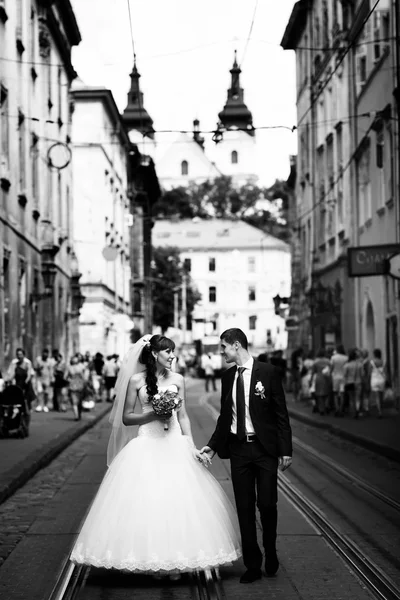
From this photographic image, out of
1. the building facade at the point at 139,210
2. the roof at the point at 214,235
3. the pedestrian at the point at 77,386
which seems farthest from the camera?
the roof at the point at 214,235

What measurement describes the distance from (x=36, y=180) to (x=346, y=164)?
10657mm

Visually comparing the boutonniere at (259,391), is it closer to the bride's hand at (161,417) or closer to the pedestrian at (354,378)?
the bride's hand at (161,417)

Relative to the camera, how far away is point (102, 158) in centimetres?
5522

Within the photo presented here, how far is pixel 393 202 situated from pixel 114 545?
2295 cm

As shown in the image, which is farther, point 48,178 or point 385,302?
point 48,178

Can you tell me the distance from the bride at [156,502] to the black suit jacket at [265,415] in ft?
0.91

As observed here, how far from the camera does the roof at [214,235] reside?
11619 cm

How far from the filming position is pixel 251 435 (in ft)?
26.8

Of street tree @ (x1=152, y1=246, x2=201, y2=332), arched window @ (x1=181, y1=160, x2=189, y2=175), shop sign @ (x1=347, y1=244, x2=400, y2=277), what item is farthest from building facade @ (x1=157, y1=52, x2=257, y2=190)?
shop sign @ (x1=347, y1=244, x2=400, y2=277)

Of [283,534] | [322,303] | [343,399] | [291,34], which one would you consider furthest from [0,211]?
[291,34]

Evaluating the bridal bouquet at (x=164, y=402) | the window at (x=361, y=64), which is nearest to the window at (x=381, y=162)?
the window at (x=361, y=64)

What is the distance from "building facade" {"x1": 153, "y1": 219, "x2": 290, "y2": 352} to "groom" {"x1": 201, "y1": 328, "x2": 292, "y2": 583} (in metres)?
108

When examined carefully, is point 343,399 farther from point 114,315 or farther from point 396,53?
point 114,315

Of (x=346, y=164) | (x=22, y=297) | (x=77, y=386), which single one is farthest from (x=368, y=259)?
(x=346, y=164)
